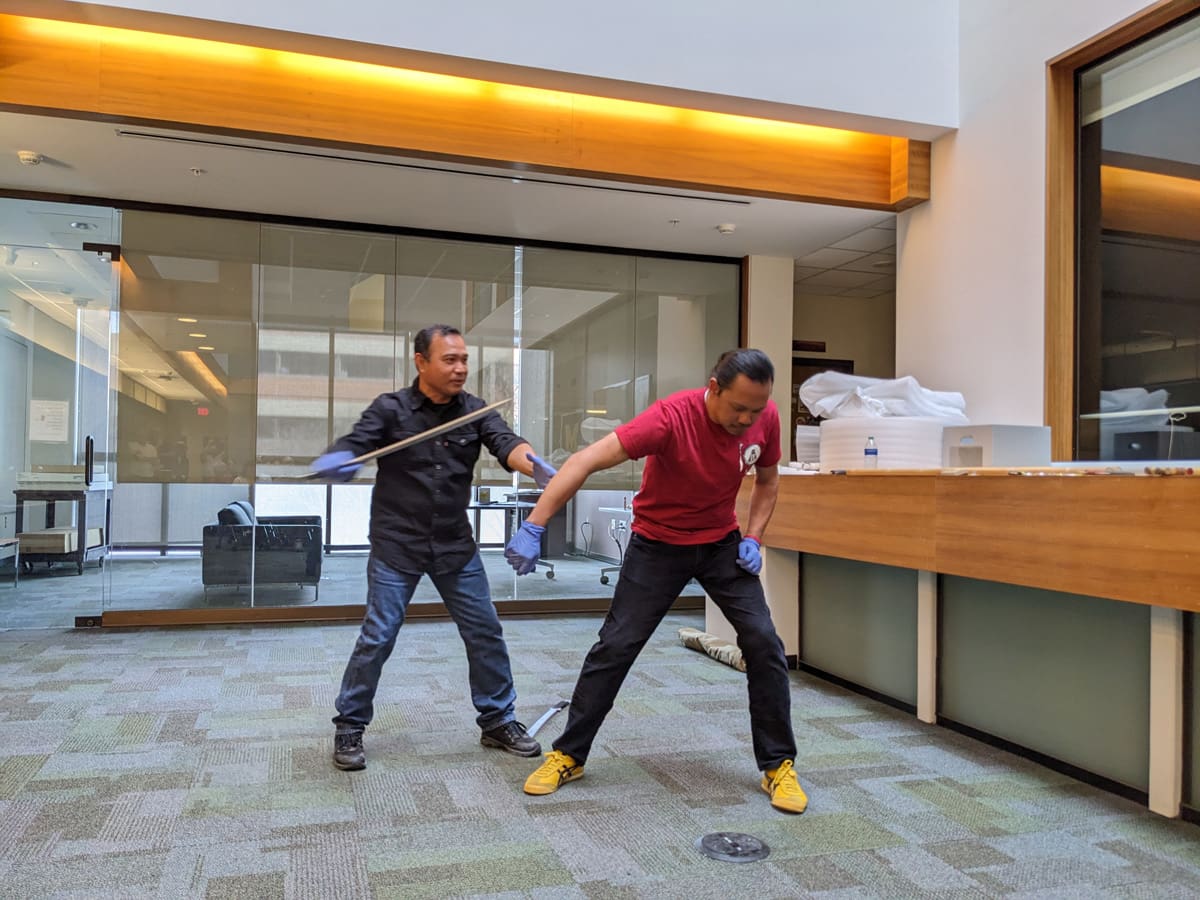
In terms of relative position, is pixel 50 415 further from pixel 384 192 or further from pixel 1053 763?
pixel 1053 763

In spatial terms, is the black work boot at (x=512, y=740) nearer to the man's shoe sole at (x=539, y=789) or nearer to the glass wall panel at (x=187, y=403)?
the man's shoe sole at (x=539, y=789)

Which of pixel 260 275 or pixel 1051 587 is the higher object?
pixel 260 275

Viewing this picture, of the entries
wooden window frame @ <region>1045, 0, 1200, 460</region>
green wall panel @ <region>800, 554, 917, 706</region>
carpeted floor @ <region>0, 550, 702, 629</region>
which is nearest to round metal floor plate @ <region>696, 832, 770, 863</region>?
green wall panel @ <region>800, 554, 917, 706</region>

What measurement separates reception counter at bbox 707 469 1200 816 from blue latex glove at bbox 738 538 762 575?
0.83 metres

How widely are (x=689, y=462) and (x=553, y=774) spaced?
1.00 m

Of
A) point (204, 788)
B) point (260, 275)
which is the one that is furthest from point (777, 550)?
point (260, 275)

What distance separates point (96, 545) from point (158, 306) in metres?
1.55

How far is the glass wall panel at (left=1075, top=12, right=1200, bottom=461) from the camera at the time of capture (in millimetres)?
3850

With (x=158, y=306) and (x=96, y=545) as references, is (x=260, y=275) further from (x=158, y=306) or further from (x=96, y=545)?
(x=96, y=545)

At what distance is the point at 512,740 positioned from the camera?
307cm

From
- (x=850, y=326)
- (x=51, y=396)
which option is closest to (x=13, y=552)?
(x=51, y=396)

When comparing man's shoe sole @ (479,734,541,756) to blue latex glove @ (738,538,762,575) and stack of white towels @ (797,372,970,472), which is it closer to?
blue latex glove @ (738,538,762,575)

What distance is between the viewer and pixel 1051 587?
272 centimetres

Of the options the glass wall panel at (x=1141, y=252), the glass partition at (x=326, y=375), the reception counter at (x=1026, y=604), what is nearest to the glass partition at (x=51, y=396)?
the glass partition at (x=326, y=375)
